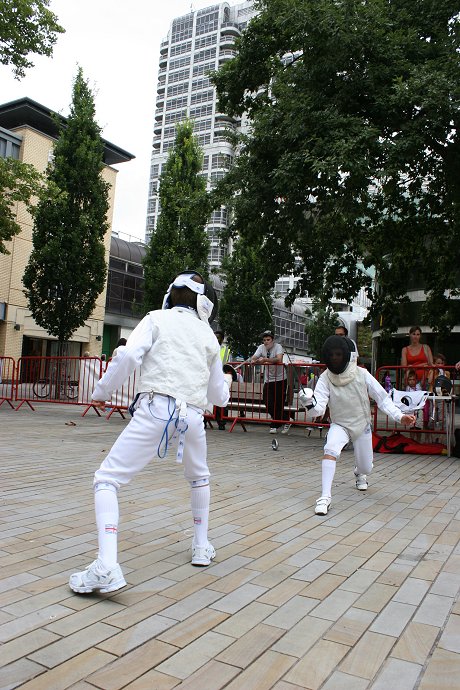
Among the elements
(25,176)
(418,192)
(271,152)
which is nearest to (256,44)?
(271,152)

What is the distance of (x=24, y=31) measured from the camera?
1409cm

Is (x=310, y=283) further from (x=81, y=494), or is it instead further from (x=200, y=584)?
(x=200, y=584)

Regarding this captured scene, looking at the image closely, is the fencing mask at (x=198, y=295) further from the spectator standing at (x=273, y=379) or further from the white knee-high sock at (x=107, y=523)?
the spectator standing at (x=273, y=379)

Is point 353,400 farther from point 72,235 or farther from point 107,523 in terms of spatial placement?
point 72,235

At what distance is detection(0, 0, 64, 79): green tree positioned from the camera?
44.2 ft

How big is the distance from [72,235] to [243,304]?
13.1 meters

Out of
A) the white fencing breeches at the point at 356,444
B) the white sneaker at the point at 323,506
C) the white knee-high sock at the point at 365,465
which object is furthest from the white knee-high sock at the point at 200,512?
the white knee-high sock at the point at 365,465

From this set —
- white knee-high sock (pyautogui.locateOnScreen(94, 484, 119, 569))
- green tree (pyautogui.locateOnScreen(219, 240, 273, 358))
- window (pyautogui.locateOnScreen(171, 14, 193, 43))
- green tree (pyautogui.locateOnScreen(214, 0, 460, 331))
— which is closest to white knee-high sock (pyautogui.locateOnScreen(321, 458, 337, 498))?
white knee-high sock (pyautogui.locateOnScreen(94, 484, 119, 569))

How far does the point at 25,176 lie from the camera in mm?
14008

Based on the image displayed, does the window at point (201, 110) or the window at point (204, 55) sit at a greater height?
the window at point (204, 55)

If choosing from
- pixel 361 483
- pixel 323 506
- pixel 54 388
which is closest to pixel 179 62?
pixel 54 388

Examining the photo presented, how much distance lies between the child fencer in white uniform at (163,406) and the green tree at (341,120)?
21.5 ft

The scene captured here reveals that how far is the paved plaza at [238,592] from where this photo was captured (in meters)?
2.26

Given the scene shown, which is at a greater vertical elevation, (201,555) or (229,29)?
(229,29)
